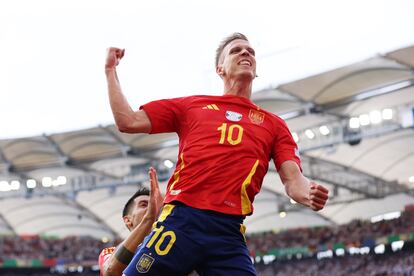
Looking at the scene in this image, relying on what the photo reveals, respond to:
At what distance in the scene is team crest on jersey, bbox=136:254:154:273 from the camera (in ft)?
13.3

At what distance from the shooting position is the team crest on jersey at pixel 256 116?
4.48 metres

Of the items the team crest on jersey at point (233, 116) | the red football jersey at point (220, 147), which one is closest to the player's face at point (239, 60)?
the red football jersey at point (220, 147)

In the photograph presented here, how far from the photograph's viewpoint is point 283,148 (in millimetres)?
4520

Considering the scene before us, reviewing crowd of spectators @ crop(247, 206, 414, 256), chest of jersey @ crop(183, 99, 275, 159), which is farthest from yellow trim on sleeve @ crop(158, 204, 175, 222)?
crowd of spectators @ crop(247, 206, 414, 256)

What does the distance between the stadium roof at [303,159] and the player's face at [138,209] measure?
24562 mm

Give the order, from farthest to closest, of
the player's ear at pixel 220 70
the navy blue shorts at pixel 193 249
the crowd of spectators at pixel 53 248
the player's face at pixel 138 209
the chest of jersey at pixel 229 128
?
the crowd of spectators at pixel 53 248 < the player's face at pixel 138 209 < the player's ear at pixel 220 70 < the chest of jersey at pixel 229 128 < the navy blue shorts at pixel 193 249

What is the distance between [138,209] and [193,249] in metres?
1.75

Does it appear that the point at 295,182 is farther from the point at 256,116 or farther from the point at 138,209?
the point at 138,209

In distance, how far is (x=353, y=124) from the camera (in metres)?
32.9

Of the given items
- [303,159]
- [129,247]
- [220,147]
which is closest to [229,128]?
[220,147]

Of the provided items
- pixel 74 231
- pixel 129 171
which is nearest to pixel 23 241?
pixel 74 231

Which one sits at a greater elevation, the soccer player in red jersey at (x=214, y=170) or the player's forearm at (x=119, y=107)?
the player's forearm at (x=119, y=107)

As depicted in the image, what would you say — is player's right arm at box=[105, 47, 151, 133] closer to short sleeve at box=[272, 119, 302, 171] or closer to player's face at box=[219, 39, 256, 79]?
player's face at box=[219, 39, 256, 79]

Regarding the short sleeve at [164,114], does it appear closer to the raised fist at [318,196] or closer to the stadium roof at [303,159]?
the raised fist at [318,196]
